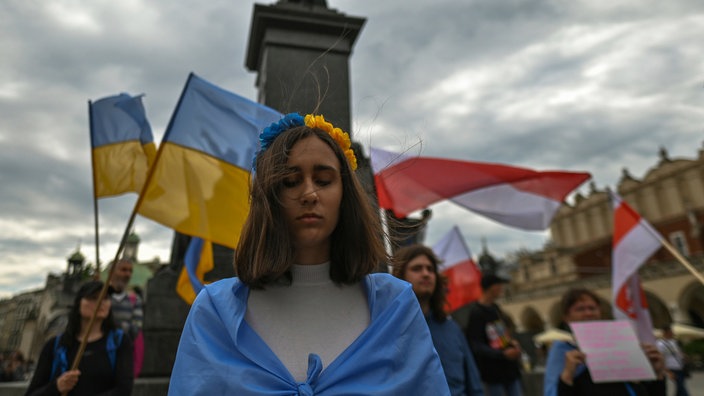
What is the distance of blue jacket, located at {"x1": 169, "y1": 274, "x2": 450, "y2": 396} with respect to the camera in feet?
3.80

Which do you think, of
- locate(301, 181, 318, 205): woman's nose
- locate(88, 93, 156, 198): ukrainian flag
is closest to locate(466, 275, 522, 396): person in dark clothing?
locate(301, 181, 318, 205): woman's nose

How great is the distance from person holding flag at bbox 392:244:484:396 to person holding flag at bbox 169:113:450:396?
68.8 inches

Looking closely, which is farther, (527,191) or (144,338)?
(527,191)

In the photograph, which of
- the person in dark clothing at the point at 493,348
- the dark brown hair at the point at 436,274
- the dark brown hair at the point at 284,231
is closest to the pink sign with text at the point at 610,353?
the dark brown hair at the point at 436,274

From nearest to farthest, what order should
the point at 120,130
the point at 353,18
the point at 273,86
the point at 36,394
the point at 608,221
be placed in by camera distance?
the point at 36,394, the point at 120,130, the point at 273,86, the point at 353,18, the point at 608,221

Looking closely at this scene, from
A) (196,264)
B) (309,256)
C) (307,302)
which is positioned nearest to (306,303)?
(307,302)

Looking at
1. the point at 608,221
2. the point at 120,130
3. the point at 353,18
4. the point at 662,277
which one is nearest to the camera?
the point at 120,130

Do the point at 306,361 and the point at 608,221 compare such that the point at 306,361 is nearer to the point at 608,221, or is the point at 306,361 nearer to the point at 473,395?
the point at 473,395

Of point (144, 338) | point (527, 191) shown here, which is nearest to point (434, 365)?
point (144, 338)

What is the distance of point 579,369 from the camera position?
9.95 feet

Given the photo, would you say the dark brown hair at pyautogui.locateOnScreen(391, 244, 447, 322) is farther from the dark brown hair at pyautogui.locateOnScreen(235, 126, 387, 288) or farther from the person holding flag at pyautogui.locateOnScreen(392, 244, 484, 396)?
the dark brown hair at pyautogui.locateOnScreen(235, 126, 387, 288)

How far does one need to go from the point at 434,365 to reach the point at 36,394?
8.68 ft

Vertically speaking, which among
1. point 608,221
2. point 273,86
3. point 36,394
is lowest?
point 36,394

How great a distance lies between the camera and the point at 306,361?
127 cm
